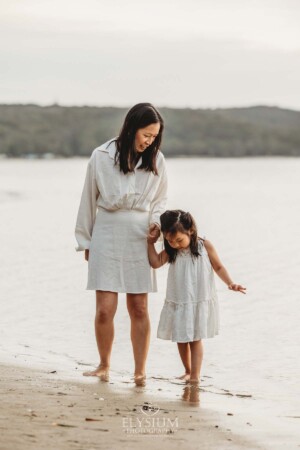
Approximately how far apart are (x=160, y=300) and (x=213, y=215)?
14.3 metres

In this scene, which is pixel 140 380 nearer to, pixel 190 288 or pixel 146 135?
pixel 190 288

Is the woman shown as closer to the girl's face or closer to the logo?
the girl's face

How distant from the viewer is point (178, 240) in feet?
21.1

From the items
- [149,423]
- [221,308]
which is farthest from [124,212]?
[221,308]

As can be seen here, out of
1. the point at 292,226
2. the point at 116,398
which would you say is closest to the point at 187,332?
the point at 116,398

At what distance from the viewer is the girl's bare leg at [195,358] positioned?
21.6ft

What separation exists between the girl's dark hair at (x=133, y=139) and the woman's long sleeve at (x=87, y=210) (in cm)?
19

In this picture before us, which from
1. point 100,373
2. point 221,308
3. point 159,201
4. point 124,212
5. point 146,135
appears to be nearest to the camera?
point 146,135

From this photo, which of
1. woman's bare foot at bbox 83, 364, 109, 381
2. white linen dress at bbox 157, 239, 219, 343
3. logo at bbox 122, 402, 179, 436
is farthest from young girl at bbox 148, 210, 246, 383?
logo at bbox 122, 402, 179, 436

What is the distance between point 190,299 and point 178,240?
14.6 inches

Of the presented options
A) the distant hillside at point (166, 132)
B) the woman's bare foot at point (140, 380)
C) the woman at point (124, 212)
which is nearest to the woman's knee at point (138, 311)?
the woman at point (124, 212)

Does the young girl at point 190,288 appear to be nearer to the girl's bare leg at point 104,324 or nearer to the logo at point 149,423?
the girl's bare leg at point 104,324

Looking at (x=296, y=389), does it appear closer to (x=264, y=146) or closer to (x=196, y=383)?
(x=196, y=383)

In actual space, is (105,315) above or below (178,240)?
below
